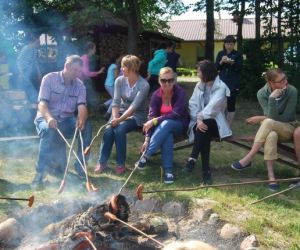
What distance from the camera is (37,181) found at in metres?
5.32

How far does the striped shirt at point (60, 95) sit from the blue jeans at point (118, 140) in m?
A: 0.52

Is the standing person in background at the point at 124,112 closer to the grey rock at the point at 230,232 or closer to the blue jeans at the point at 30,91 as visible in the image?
the grey rock at the point at 230,232

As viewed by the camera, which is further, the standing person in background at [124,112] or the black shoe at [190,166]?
the standing person in background at [124,112]

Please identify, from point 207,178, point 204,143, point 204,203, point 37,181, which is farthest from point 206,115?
point 37,181

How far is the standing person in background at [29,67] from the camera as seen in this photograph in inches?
339

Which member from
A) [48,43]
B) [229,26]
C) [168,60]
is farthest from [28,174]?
[229,26]

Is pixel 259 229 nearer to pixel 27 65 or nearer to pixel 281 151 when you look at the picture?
pixel 281 151

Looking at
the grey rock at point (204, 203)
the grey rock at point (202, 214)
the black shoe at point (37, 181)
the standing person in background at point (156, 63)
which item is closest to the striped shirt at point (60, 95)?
the black shoe at point (37, 181)

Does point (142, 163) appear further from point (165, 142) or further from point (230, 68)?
point (230, 68)

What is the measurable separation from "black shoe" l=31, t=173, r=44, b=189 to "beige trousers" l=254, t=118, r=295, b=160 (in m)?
2.53

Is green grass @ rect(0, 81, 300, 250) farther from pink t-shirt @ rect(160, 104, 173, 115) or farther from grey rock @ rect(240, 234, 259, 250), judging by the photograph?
pink t-shirt @ rect(160, 104, 173, 115)

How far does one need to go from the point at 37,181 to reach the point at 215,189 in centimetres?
201

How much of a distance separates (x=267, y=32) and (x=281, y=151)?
30.1ft

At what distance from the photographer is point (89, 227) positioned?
12.6 feet
